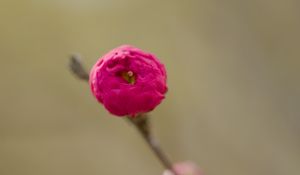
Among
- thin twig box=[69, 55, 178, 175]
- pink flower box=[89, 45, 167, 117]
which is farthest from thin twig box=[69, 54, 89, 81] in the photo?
pink flower box=[89, 45, 167, 117]

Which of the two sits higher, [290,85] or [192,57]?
[192,57]

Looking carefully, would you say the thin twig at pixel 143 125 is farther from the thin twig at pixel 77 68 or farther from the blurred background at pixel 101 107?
the blurred background at pixel 101 107

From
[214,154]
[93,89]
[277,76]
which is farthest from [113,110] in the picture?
[214,154]

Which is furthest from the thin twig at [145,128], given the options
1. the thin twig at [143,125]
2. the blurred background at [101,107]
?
the blurred background at [101,107]

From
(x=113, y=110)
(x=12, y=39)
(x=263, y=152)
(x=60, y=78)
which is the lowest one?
(x=113, y=110)

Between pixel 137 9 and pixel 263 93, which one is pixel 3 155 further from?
pixel 263 93

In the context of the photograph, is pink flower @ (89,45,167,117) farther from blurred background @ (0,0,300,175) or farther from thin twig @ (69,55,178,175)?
blurred background @ (0,0,300,175)

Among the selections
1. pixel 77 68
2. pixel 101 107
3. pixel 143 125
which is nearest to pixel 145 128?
pixel 143 125

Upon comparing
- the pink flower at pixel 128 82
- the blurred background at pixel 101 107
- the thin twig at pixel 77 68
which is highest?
the blurred background at pixel 101 107
